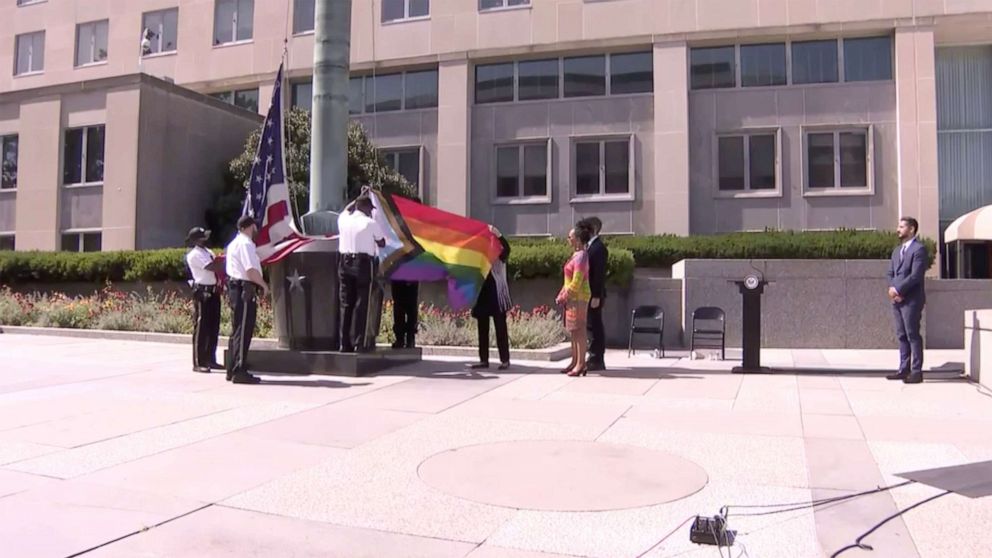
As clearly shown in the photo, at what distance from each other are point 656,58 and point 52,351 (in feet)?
58.1

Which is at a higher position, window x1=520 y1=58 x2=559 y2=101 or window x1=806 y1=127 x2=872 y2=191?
window x1=520 y1=58 x2=559 y2=101

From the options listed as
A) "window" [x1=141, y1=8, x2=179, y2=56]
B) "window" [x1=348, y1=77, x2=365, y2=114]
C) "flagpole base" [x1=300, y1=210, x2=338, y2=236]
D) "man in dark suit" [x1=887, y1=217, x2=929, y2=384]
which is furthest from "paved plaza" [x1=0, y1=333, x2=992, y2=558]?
"window" [x1=141, y1=8, x2=179, y2=56]

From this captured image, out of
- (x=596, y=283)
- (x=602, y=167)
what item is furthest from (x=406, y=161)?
(x=596, y=283)

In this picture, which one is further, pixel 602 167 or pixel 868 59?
pixel 602 167

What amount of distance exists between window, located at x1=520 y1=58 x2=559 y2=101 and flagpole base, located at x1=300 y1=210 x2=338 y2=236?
14.7 m

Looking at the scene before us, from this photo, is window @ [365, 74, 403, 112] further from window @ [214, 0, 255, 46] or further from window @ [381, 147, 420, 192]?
window @ [214, 0, 255, 46]

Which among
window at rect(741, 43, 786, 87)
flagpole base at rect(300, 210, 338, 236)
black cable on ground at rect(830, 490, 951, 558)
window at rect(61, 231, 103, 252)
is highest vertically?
window at rect(741, 43, 786, 87)

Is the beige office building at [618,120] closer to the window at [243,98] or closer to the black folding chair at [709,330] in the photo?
the window at [243,98]

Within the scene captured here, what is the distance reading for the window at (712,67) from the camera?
2281 cm

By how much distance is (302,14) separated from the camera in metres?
26.5

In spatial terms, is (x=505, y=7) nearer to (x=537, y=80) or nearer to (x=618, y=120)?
(x=537, y=80)

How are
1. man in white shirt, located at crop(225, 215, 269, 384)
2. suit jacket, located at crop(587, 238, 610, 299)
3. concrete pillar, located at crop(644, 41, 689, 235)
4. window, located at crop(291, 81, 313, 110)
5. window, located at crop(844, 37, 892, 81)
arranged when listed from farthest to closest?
window, located at crop(291, 81, 313, 110), concrete pillar, located at crop(644, 41, 689, 235), window, located at crop(844, 37, 892, 81), suit jacket, located at crop(587, 238, 610, 299), man in white shirt, located at crop(225, 215, 269, 384)

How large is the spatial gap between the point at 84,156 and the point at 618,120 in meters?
16.2

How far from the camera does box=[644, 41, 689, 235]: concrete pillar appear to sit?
73.5 ft
